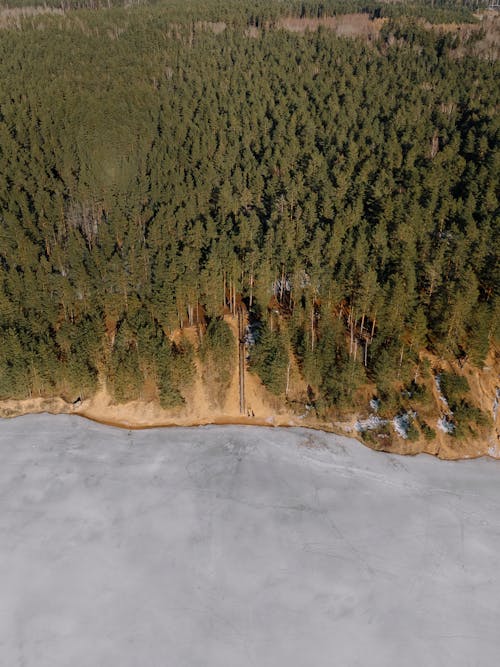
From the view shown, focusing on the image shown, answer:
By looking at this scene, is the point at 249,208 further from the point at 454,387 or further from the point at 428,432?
the point at 428,432

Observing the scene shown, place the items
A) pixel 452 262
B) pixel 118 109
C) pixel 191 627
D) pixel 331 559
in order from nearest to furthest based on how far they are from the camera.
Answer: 1. pixel 191 627
2. pixel 331 559
3. pixel 452 262
4. pixel 118 109

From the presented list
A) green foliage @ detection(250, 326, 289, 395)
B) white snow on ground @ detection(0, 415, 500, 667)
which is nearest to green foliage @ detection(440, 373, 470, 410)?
white snow on ground @ detection(0, 415, 500, 667)

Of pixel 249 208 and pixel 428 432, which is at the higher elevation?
pixel 249 208

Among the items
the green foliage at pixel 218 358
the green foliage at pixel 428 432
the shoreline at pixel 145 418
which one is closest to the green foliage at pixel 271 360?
the green foliage at pixel 218 358

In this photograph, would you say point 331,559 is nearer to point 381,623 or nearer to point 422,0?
point 381,623

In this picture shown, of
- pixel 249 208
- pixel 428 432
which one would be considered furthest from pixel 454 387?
pixel 249 208

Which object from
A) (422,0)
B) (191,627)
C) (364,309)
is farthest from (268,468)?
(422,0)

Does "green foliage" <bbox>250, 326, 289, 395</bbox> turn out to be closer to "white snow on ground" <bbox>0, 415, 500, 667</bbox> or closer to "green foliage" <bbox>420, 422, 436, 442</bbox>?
"white snow on ground" <bbox>0, 415, 500, 667</bbox>
